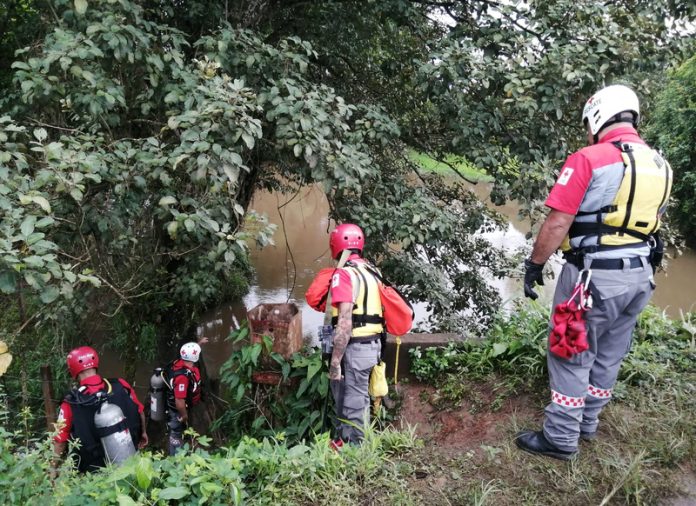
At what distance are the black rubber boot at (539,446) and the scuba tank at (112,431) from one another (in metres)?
2.83

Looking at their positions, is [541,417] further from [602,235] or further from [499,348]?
[602,235]

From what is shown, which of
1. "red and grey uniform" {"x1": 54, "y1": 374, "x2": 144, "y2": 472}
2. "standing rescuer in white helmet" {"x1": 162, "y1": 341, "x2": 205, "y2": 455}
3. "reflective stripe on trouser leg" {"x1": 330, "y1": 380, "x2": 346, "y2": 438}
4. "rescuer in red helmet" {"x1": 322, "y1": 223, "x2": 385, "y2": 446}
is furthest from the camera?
"standing rescuer in white helmet" {"x1": 162, "y1": 341, "x2": 205, "y2": 455}

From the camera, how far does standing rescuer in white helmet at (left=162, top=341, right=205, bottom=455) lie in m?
4.54

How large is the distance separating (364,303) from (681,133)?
1267 cm

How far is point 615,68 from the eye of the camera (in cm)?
373

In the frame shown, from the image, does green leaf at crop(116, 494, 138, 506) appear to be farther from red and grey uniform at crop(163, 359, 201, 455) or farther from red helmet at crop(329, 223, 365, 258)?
red and grey uniform at crop(163, 359, 201, 455)

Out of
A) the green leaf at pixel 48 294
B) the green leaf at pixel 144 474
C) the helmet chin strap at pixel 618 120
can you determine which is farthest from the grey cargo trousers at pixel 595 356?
the green leaf at pixel 48 294

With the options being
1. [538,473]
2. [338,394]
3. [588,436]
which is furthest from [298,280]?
[538,473]

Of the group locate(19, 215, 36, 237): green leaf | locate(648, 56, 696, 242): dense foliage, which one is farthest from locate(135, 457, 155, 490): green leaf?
locate(648, 56, 696, 242): dense foliage

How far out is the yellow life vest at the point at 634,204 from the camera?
2350mm

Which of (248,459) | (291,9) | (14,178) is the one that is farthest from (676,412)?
(291,9)

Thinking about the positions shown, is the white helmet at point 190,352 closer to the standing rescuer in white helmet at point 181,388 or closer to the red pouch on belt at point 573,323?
the standing rescuer in white helmet at point 181,388

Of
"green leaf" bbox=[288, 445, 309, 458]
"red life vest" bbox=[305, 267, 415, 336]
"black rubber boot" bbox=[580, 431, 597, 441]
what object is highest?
"red life vest" bbox=[305, 267, 415, 336]

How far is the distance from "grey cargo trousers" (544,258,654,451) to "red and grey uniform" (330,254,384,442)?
3.64 feet
